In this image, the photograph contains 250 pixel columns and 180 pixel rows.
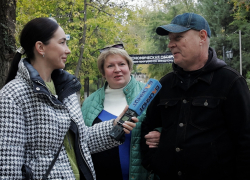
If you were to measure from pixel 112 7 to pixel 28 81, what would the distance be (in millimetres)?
11963

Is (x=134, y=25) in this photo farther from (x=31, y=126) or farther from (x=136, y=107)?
(x=31, y=126)

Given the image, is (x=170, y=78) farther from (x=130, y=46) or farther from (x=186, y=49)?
(x=130, y=46)

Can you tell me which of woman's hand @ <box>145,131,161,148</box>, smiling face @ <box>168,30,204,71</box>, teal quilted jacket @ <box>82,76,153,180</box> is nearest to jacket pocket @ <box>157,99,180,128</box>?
Answer: woman's hand @ <box>145,131,161,148</box>

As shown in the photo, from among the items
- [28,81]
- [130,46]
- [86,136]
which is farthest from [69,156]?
[130,46]

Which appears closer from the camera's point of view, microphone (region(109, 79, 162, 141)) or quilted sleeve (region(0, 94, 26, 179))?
quilted sleeve (region(0, 94, 26, 179))

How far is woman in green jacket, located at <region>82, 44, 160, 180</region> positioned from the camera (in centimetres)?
312

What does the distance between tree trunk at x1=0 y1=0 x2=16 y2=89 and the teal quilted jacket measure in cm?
210

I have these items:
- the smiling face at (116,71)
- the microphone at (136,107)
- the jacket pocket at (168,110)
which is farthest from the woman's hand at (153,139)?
the smiling face at (116,71)

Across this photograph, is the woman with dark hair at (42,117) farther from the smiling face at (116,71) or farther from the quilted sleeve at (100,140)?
the smiling face at (116,71)

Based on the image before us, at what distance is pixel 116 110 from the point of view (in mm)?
3432

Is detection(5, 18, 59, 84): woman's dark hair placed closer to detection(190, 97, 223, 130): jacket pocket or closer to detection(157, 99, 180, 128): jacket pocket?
detection(157, 99, 180, 128): jacket pocket

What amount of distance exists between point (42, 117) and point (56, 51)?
1.97ft

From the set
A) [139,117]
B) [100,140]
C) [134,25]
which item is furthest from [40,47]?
[134,25]

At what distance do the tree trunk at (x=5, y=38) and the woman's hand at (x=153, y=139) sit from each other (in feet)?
10.2
